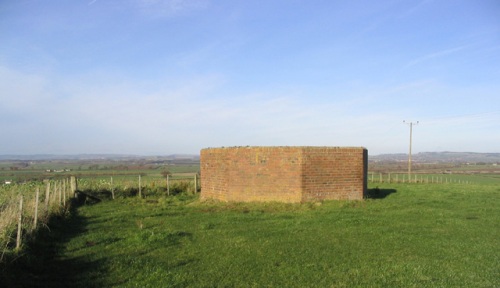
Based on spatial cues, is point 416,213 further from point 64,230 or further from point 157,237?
point 64,230

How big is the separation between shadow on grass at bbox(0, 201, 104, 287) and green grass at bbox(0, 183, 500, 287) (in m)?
0.02

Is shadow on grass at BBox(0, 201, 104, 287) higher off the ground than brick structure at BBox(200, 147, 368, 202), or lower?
lower

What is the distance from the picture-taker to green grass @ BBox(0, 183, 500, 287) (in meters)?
5.76

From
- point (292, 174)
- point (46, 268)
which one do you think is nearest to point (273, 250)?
point (46, 268)

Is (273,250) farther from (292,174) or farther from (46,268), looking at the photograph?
(292,174)

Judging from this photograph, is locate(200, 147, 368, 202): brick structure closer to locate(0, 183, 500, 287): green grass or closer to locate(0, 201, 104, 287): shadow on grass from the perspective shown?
locate(0, 183, 500, 287): green grass

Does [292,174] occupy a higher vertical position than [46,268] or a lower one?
higher

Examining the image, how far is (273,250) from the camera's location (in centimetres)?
745

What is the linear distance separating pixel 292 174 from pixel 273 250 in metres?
6.77

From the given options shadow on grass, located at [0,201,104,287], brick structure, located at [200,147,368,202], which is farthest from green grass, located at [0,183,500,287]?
brick structure, located at [200,147,368,202]

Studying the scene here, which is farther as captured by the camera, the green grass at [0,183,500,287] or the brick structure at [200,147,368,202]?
the brick structure at [200,147,368,202]

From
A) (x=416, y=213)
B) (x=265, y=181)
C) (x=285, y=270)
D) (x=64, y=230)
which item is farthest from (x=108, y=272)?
(x=416, y=213)

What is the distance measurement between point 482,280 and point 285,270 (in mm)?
2891

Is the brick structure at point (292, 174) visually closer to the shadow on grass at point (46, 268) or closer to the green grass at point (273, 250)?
the green grass at point (273, 250)
